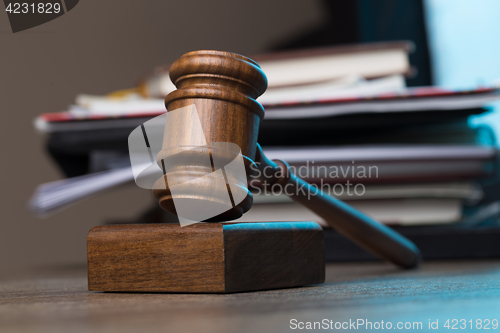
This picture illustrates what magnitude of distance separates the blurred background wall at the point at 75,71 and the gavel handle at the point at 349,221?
65 cm

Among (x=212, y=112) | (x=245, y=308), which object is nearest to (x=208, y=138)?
(x=212, y=112)

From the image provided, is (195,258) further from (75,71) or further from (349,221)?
(75,71)

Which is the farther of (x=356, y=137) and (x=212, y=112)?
(x=356, y=137)

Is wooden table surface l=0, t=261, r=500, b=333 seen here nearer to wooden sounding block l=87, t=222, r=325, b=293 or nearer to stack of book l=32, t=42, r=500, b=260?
wooden sounding block l=87, t=222, r=325, b=293

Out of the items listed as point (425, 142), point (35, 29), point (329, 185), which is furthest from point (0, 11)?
point (425, 142)

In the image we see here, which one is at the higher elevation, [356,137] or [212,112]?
[212,112]

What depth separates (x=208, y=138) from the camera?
39 cm

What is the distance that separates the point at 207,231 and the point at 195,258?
0.08 feet

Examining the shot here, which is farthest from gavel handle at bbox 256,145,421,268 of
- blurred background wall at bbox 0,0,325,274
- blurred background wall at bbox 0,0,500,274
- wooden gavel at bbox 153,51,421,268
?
blurred background wall at bbox 0,0,325,274

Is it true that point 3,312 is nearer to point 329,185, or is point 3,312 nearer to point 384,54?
point 329,185

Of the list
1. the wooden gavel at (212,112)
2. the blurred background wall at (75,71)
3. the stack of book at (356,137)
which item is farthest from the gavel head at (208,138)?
the blurred background wall at (75,71)

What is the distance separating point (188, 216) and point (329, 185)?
0.51 m

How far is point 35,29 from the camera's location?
972mm

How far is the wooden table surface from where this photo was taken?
24 centimetres
